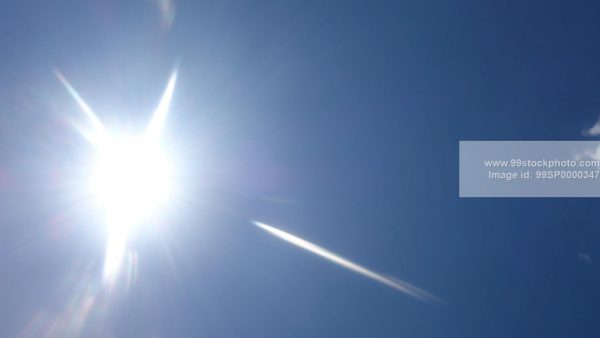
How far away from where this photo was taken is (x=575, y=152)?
16.6 feet

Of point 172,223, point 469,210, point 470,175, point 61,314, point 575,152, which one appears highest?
point 575,152

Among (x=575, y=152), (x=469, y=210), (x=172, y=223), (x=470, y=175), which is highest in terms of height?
(x=575, y=152)

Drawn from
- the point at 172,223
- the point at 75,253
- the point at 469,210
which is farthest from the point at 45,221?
the point at 469,210

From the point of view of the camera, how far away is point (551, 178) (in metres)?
5.08

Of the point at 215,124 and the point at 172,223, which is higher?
the point at 215,124

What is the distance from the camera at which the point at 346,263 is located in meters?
4.95

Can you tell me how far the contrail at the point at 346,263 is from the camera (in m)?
4.90

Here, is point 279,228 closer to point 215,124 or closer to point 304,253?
point 304,253

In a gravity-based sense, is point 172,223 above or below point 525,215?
below

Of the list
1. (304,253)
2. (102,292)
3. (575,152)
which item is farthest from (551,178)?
(102,292)

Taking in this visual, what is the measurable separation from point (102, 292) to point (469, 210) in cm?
362

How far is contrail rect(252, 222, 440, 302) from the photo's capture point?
16.1ft

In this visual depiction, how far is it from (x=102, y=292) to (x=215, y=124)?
1.94 metres

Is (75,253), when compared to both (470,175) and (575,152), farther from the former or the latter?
(575,152)
